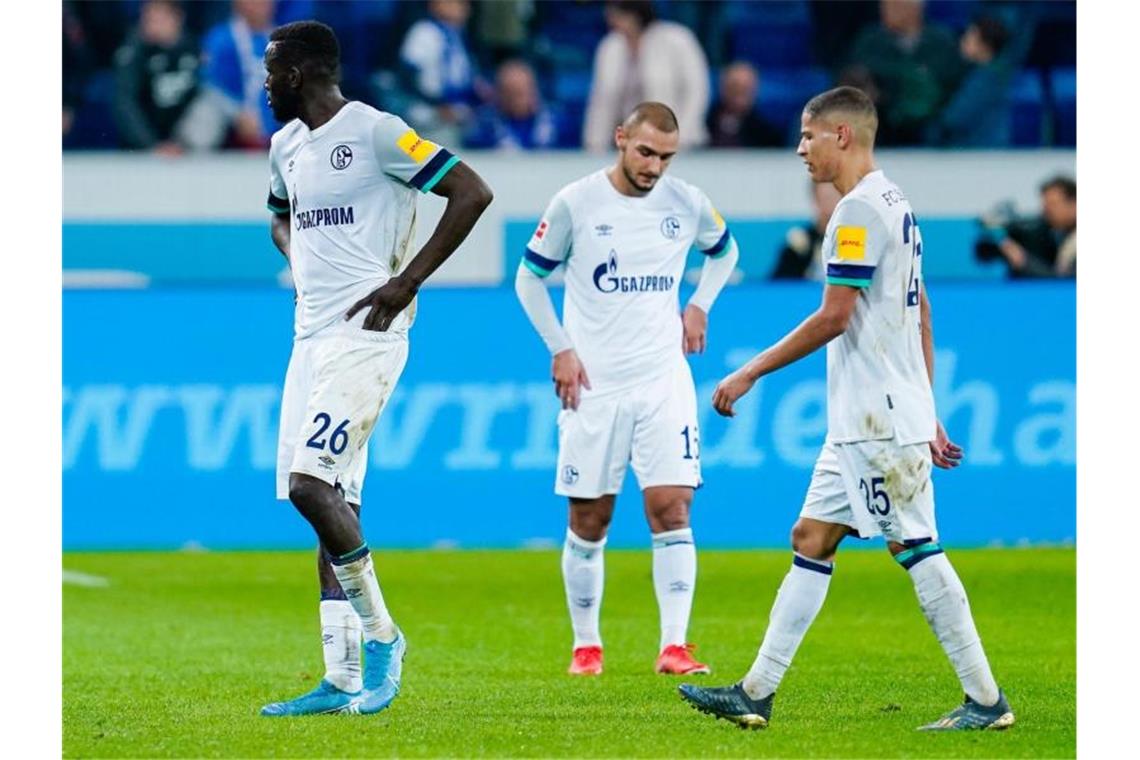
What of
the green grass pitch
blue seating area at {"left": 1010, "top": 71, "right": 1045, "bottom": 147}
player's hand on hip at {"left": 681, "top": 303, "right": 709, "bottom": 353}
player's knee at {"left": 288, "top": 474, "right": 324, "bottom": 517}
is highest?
blue seating area at {"left": 1010, "top": 71, "right": 1045, "bottom": 147}

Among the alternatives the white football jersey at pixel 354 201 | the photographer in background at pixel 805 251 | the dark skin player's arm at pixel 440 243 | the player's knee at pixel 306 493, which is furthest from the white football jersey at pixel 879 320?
the photographer in background at pixel 805 251

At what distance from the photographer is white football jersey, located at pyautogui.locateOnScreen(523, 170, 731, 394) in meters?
9.80

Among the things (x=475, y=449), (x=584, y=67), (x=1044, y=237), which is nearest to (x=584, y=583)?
(x=475, y=449)

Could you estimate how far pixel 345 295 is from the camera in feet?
25.8

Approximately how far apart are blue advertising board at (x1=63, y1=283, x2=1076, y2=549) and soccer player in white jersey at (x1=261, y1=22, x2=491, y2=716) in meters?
6.04

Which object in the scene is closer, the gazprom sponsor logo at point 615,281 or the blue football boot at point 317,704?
the blue football boot at point 317,704

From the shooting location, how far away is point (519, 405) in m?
14.2

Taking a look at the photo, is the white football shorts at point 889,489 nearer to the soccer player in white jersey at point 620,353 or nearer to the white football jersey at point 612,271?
the soccer player in white jersey at point 620,353

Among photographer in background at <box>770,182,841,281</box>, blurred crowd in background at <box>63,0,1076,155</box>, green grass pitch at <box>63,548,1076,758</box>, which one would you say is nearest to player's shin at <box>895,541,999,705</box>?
green grass pitch at <box>63,548,1076,758</box>

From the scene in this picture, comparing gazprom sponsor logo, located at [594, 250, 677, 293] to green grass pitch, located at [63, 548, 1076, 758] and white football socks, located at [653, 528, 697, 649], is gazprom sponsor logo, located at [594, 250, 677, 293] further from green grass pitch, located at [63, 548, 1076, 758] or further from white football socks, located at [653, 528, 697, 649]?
green grass pitch, located at [63, 548, 1076, 758]

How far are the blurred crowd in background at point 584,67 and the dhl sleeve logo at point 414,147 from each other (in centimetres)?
1077

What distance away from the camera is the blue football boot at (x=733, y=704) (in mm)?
7551
